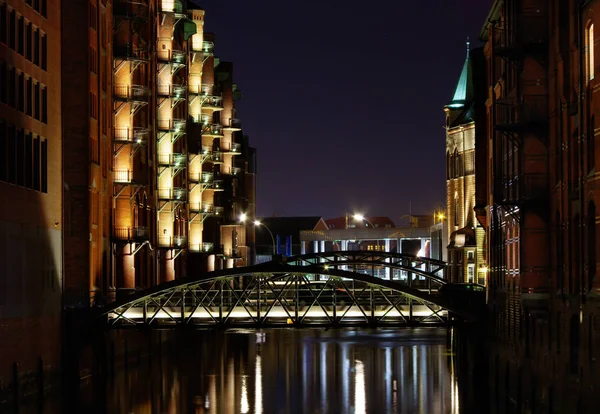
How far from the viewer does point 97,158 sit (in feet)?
219

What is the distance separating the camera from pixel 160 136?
3354 inches

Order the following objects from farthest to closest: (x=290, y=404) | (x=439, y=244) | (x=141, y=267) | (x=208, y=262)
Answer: (x=439, y=244) < (x=208, y=262) < (x=141, y=267) < (x=290, y=404)

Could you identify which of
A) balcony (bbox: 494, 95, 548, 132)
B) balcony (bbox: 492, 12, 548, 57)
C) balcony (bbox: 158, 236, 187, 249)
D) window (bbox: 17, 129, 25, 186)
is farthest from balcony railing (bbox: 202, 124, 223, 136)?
balcony (bbox: 494, 95, 548, 132)

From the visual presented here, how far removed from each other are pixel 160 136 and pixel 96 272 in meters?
21.0

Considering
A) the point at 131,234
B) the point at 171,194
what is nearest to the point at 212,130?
the point at 171,194

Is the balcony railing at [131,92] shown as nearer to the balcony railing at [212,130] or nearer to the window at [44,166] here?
the window at [44,166]

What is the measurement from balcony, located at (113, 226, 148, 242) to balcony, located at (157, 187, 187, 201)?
12620 millimetres

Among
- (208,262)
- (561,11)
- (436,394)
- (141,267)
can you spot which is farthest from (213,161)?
(561,11)

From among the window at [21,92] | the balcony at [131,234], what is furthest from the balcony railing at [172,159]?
the window at [21,92]

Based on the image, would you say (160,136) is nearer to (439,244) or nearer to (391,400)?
(391,400)

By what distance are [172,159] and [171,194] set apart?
225 cm

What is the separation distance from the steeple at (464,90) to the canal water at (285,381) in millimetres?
17673

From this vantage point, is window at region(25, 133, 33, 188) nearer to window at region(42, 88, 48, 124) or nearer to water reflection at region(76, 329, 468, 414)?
window at region(42, 88, 48, 124)

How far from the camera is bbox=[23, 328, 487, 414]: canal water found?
53156mm
